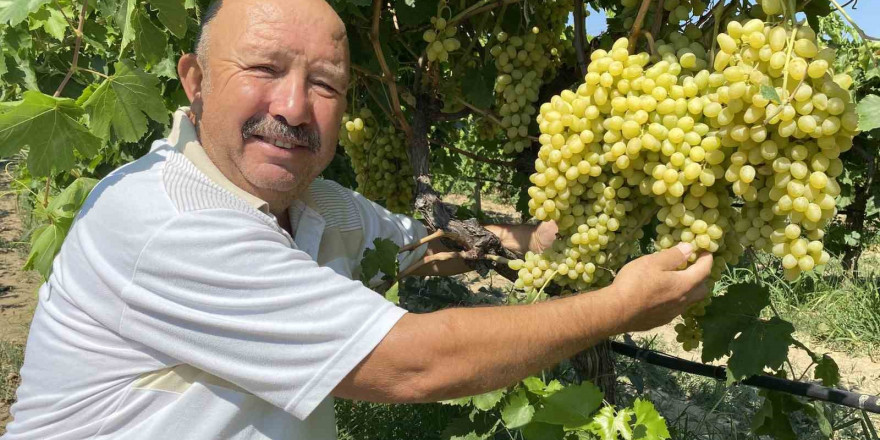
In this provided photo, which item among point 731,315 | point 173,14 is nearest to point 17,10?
point 173,14

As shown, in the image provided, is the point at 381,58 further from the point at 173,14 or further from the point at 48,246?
the point at 48,246

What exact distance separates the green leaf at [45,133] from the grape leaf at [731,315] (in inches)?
69.4

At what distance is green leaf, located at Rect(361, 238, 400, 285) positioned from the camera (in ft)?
7.48

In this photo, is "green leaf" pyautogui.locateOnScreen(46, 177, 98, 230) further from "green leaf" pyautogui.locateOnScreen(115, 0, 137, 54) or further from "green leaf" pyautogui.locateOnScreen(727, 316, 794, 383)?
"green leaf" pyautogui.locateOnScreen(727, 316, 794, 383)

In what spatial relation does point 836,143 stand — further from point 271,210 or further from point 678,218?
point 271,210

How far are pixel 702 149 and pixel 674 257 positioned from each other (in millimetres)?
280

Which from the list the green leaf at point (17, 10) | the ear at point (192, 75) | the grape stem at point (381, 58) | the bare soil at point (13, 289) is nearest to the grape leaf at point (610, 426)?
the grape stem at point (381, 58)

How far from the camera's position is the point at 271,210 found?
2096 mm

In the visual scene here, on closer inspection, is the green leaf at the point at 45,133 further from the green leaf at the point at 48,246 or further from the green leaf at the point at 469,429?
the green leaf at the point at 469,429

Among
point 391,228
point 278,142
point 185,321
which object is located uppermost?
point 278,142

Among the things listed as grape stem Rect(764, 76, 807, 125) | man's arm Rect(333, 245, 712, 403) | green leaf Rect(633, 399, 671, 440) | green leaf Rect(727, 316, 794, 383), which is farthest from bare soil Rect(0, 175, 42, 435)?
grape stem Rect(764, 76, 807, 125)

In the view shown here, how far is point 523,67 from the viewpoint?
228 centimetres

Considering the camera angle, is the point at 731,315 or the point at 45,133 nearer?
the point at 45,133

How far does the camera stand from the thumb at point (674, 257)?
1.62m
